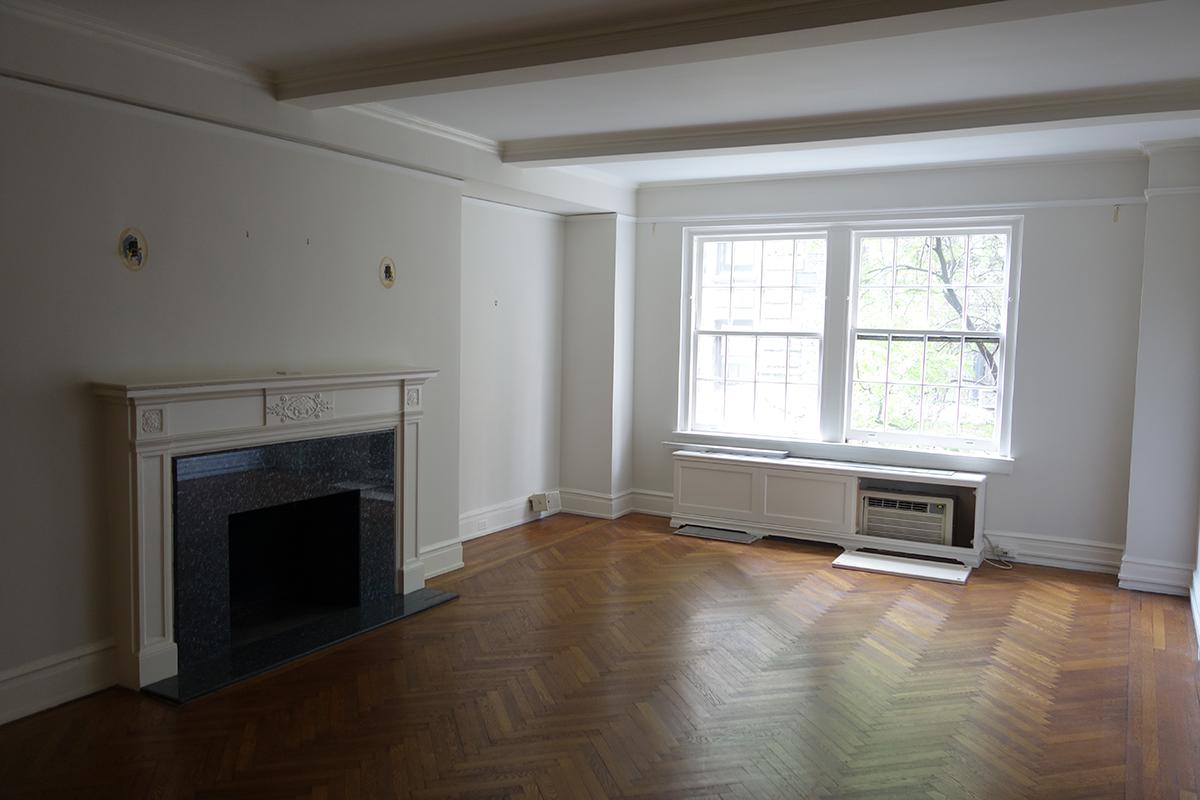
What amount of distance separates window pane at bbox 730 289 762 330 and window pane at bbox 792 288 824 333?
310mm

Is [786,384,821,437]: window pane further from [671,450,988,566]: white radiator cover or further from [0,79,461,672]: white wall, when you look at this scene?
[0,79,461,672]: white wall

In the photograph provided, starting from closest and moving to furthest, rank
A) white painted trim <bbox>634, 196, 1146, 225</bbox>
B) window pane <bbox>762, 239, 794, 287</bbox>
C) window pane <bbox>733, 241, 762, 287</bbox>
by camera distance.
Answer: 1. white painted trim <bbox>634, 196, 1146, 225</bbox>
2. window pane <bbox>762, 239, 794, 287</bbox>
3. window pane <bbox>733, 241, 762, 287</bbox>

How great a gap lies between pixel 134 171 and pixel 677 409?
Answer: 14.9 ft

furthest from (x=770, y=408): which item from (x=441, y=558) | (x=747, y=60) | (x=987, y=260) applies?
(x=747, y=60)

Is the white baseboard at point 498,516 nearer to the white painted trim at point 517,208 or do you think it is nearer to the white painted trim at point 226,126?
the white painted trim at point 517,208

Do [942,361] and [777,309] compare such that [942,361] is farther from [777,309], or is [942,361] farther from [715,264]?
[715,264]

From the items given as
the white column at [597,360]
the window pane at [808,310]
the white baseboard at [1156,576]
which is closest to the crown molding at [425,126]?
the white column at [597,360]

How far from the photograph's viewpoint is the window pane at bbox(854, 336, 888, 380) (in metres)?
6.55

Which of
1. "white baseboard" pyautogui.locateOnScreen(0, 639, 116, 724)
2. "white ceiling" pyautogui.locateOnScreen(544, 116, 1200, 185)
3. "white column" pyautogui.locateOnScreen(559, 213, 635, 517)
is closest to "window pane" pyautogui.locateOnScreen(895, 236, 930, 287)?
"white ceiling" pyautogui.locateOnScreen(544, 116, 1200, 185)

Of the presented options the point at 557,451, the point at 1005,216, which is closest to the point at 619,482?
the point at 557,451

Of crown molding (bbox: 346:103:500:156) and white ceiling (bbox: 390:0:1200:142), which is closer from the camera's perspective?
white ceiling (bbox: 390:0:1200:142)

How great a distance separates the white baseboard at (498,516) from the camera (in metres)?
6.35

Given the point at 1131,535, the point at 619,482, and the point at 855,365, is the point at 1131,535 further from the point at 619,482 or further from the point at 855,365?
the point at 619,482

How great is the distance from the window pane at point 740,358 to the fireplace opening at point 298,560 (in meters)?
3.45
